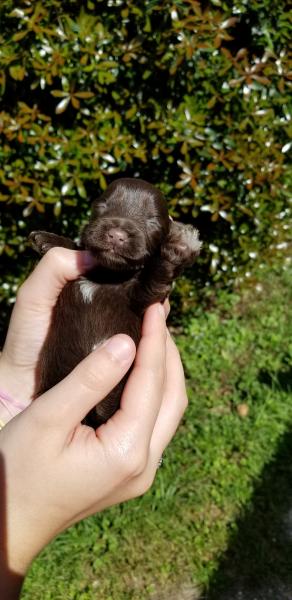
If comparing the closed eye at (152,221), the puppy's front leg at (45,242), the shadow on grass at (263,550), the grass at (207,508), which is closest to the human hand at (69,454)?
the closed eye at (152,221)

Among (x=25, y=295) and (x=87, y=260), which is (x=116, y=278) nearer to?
(x=87, y=260)

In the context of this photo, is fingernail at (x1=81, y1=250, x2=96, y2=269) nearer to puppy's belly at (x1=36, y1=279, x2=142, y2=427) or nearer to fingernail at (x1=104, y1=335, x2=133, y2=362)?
puppy's belly at (x1=36, y1=279, x2=142, y2=427)

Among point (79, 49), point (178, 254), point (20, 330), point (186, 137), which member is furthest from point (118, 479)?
point (79, 49)

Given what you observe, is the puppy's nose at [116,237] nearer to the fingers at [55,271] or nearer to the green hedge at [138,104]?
the fingers at [55,271]

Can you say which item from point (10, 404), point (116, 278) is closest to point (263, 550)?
point (10, 404)

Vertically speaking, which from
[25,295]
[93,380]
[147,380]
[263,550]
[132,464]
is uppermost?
[93,380]
